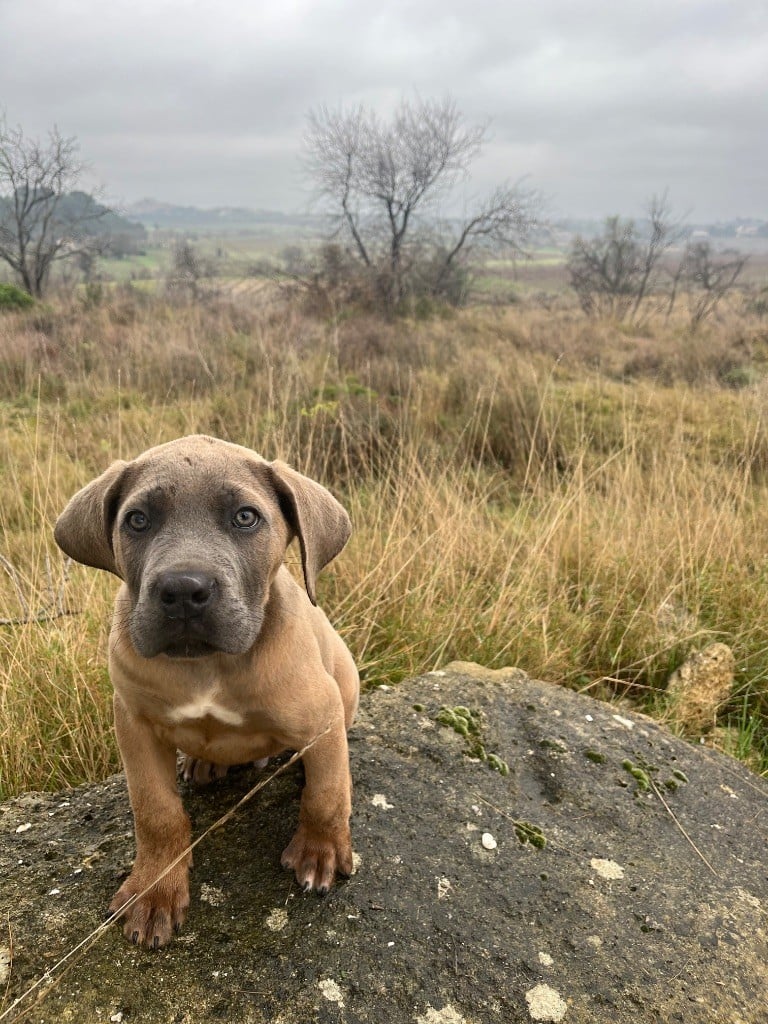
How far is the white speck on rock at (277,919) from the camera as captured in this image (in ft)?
6.57

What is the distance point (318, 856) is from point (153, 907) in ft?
1.63

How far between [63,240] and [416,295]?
11.5 m

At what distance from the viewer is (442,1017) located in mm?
1795

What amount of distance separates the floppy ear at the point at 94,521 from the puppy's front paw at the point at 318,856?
3.44 ft

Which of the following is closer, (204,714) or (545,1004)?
(545,1004)

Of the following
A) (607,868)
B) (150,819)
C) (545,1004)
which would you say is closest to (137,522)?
(150,819)

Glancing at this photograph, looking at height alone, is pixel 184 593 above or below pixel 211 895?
above

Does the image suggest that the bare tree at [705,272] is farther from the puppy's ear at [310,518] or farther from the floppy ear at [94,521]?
the floppy ear at [94,521]

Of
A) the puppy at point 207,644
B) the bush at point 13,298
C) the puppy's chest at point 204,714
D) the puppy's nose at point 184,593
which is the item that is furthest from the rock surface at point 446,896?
the bush at point 13,298

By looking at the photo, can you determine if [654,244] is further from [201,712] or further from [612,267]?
[201,712]

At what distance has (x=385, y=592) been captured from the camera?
4.47 m

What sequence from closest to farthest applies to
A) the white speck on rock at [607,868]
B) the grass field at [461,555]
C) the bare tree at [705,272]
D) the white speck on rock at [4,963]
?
the white speck on rock at [4,963], the white speck on rock at [607,868], the grass field at [461,555], the bare tree at [705,272]

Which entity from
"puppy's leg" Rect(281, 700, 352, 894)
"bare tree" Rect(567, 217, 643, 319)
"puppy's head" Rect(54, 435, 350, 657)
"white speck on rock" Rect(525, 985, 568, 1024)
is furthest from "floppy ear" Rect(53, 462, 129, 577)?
"bare tree" Rect(567, 217, 643, 319)

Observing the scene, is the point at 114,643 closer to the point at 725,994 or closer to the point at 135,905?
the point at 135,905
